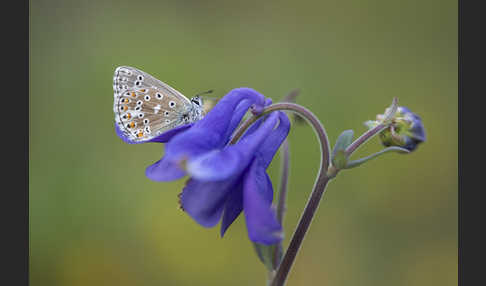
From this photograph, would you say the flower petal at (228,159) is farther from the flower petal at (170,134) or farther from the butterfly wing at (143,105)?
the butterfly wing at (143,105)

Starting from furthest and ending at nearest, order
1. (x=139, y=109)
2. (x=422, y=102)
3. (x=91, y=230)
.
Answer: (x=422, y=102)
(x=91, y=230)
(x=139, y=109)

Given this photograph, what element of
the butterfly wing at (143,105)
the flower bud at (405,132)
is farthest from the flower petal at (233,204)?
the flower bud at (405,132)

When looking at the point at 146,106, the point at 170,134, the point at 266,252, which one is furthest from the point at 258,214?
the point at 146,106

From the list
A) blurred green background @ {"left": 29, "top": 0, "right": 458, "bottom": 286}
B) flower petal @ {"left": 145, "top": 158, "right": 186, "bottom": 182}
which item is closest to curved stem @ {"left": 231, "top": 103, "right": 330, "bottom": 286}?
flower petal @ {"left": 145, "top": 158, "right": 186, "bottom": 182}

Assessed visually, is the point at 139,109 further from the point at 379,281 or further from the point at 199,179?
the point at 379,281

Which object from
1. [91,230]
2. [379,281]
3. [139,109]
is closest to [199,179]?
[139,109]

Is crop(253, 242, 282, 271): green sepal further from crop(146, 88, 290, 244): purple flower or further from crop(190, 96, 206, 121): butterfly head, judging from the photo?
crop(190, 96, 206, 121): butterfly head

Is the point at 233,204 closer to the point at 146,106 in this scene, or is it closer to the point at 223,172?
the point at 223,172
